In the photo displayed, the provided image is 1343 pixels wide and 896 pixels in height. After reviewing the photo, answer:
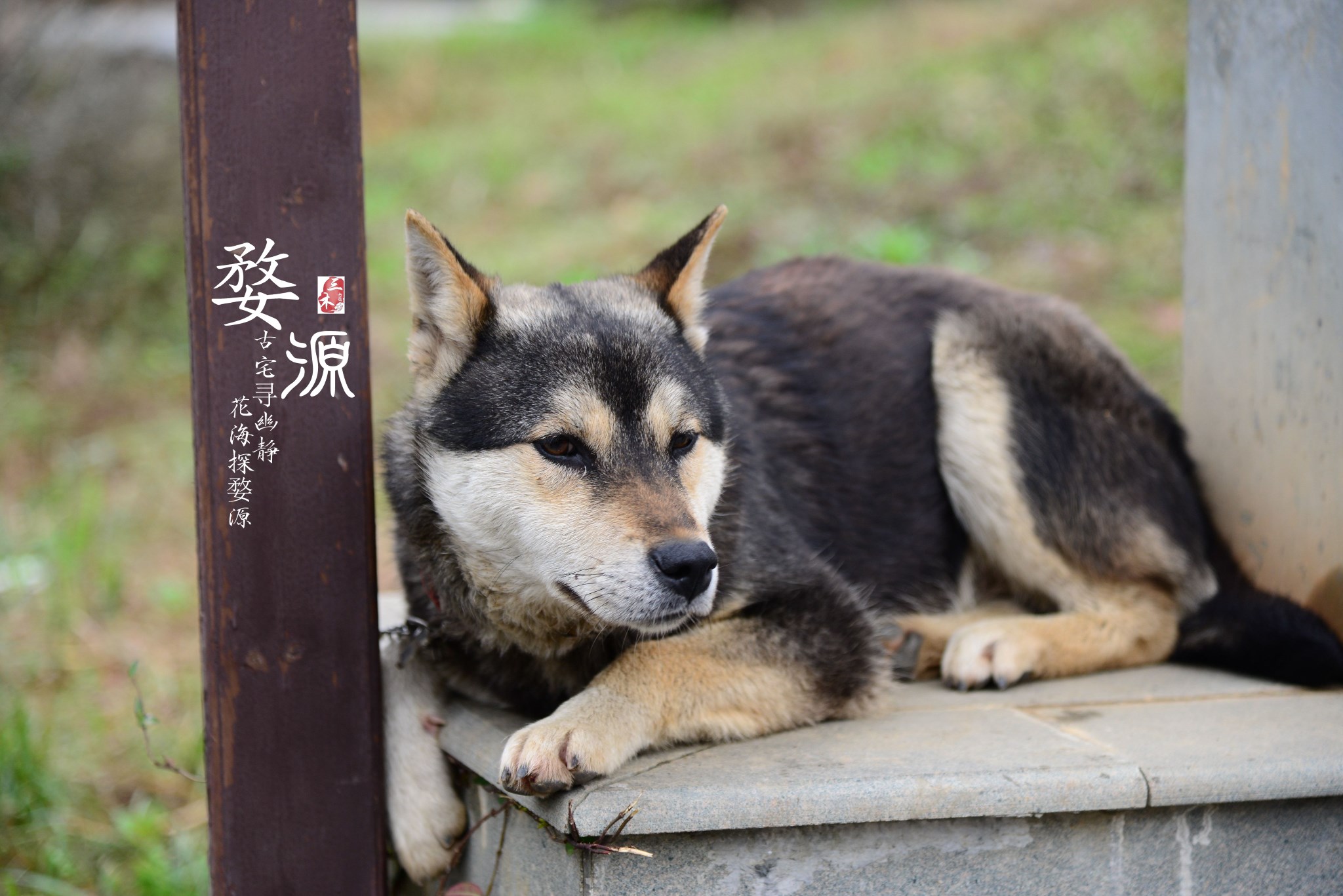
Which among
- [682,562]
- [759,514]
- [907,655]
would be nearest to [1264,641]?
[907,655]

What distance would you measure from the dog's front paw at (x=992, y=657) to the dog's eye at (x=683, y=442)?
118cm

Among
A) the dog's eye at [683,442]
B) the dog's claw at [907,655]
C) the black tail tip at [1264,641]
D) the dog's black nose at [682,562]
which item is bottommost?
the dog's claw at [907,655]

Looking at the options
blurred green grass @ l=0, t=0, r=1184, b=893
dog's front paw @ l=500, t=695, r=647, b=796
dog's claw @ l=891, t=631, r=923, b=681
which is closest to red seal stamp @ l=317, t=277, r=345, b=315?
dog's front paw @ l=500, t=695, r=647, b=796

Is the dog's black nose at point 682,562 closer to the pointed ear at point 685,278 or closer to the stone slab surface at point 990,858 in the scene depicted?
the stone slab surface at point 990,858

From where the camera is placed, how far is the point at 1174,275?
7.55 m

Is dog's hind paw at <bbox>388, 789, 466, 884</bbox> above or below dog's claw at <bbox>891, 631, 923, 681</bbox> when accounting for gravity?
below

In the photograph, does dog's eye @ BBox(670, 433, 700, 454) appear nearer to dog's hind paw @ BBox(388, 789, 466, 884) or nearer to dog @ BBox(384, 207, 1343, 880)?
dog @ BBox(384, 207, 1343, 880)

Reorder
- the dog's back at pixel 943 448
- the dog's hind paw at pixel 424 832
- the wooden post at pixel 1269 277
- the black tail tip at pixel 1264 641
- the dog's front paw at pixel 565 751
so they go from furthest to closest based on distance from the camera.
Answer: the dog's back at pixel 943 448, the wooden post at pixel 1269 277, the black tail tip at pixel 1264 641, the dog's hind paw at pixel 424 832, the dog's front paw at pixel 565 751

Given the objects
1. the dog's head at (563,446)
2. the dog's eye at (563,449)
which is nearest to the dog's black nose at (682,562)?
the dog's head at (563,446)

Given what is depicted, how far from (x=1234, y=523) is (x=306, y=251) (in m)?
3.12

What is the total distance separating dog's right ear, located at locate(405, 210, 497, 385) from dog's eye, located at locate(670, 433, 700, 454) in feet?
1.90

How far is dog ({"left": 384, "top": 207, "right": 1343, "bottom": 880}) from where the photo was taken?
286cm

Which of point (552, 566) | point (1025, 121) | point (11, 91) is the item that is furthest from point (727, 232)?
point (552, 566)

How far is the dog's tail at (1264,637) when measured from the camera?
11.3 feet
